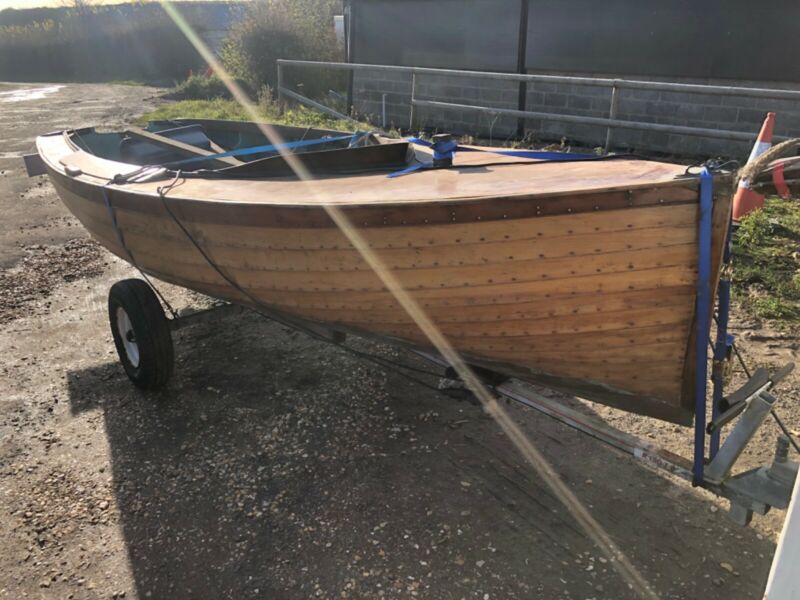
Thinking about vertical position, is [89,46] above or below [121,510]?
above

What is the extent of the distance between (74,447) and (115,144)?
3.78 meters

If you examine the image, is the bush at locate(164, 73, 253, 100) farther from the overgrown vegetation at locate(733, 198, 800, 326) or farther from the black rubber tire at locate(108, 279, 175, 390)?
the black rubber tire at locate(108, 279, 175, 390)

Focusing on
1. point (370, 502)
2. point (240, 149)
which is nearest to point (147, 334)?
point (240, 149)

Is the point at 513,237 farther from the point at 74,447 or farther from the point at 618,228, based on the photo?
the point at 74,447

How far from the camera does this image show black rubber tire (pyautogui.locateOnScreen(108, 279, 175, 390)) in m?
3.62

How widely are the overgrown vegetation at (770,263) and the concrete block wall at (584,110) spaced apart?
2.58 m

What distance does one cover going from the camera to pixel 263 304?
3.27 metres

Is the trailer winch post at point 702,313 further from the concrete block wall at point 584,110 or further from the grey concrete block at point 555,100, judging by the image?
the grey concrete block at point 555,100

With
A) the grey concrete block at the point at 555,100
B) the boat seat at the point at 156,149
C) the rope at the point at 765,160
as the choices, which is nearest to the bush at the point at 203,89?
the grey concrete block at the point at 555,100

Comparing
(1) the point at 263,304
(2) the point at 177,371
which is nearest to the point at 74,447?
(2) the point at 177,371

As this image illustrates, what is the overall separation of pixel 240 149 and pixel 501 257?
2.71 m

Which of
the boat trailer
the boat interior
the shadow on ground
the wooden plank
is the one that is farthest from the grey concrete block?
the boat trailer

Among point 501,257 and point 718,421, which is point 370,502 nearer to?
point 501,257

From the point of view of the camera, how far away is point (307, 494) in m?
2.95
